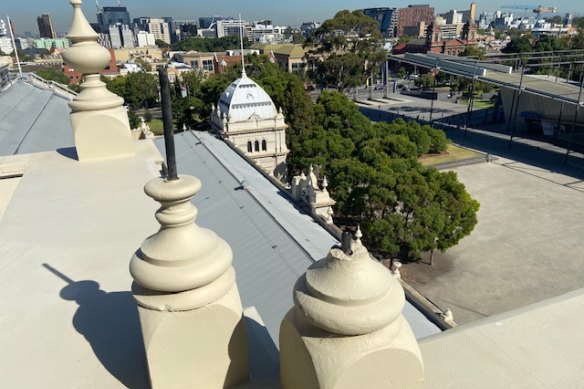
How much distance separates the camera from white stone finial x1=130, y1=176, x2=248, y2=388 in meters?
4.27

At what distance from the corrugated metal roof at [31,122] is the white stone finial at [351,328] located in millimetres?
19597

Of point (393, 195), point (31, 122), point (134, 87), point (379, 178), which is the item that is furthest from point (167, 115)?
point (134, 87)

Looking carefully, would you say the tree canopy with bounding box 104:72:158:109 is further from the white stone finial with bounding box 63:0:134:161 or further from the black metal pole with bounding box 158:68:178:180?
the black metal pole with bounding box 158:68:178:180

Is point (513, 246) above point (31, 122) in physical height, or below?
below

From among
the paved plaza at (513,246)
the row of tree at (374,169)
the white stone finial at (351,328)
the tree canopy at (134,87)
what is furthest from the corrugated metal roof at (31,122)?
the tree canopy at (134,87)

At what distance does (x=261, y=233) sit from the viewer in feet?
57.0

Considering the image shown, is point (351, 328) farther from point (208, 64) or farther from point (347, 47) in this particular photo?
point (208, 64)

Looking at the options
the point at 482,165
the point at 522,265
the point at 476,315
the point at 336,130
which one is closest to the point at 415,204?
the point at 476,315

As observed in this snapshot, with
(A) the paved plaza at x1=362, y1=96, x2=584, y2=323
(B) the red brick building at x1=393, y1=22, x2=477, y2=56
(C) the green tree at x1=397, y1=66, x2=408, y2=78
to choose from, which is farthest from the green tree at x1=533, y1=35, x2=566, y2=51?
(A) the paved plaza at x1=362, y1=96, x2=584, y2=323

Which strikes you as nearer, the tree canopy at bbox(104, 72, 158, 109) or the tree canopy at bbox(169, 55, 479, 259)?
the tree canopy at bbox(169, 55, 479, 259)

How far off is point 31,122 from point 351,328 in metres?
29.2

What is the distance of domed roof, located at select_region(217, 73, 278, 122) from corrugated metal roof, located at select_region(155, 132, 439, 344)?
457 inches

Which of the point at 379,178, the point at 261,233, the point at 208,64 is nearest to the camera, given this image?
the point at 261,233

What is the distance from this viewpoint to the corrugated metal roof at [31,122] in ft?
69.7
